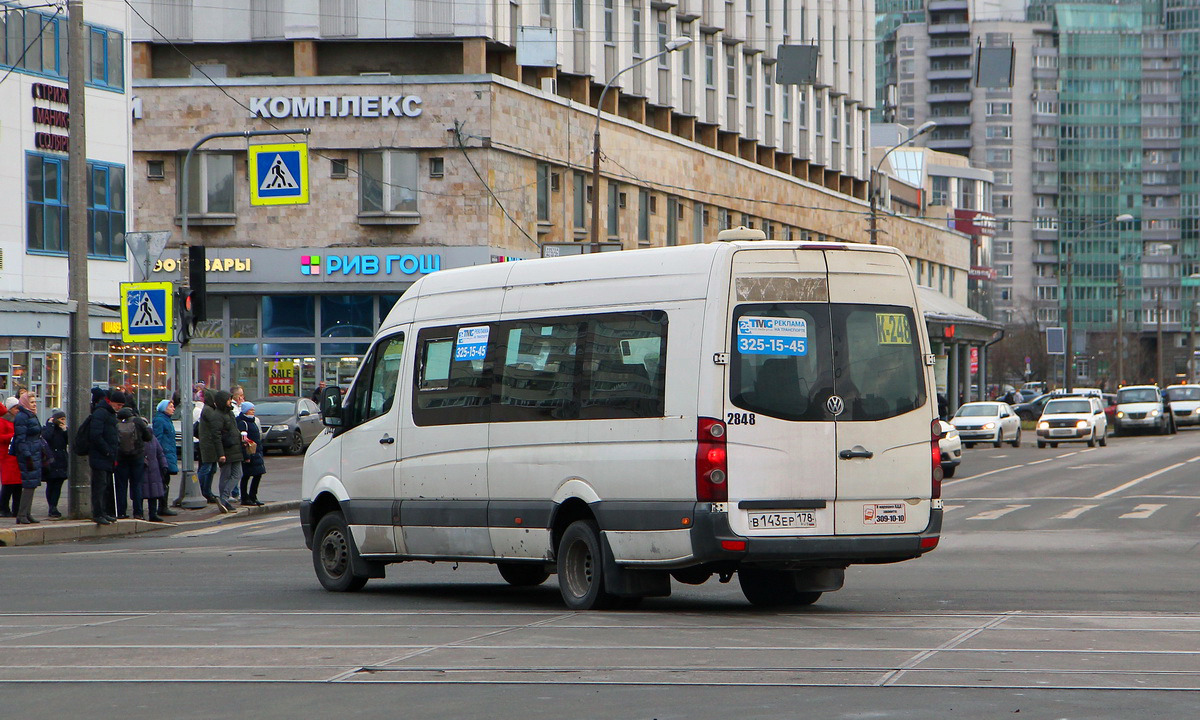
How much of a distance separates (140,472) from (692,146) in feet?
124

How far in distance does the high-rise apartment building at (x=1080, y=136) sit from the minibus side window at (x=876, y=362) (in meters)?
152

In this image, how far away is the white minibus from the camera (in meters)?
11.0

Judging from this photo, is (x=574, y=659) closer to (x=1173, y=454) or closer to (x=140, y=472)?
(x=140, y=472)

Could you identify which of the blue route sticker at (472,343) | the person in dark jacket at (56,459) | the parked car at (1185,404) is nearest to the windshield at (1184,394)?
the parked car at (1185,404)

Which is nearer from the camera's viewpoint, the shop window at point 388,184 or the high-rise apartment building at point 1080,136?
the shop window at point 388,184

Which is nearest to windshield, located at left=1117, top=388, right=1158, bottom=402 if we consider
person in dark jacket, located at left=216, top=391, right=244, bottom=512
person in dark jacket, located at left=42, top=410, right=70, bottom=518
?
person in dark jacket, located at left=216, top=391, right=244, bottom=512

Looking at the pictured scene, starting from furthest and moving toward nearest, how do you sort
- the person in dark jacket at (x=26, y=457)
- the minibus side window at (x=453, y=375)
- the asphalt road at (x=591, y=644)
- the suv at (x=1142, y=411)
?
the suv at (x=1142, y=411), the person in dark jacket at (x=26, y=457), the minibus side window at (x=453, y=375), the asphalt road at (x=591, y=644)

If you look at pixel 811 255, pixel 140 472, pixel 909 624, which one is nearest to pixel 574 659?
pixel 909 624

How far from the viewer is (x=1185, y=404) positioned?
68750 millimetres

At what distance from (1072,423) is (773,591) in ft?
127

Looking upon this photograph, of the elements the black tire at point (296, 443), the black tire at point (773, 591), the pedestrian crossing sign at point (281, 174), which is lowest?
the black tire at point (296, 443)

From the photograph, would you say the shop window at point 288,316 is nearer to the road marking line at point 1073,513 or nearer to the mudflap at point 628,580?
the road marking line at point 1073,513

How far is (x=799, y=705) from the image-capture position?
25.0ft

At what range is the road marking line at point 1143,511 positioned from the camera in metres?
23.1
